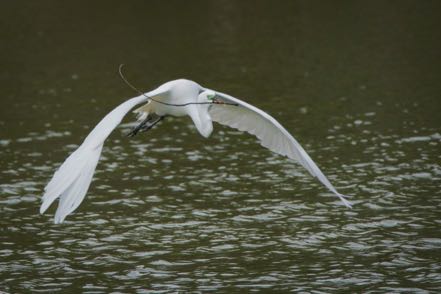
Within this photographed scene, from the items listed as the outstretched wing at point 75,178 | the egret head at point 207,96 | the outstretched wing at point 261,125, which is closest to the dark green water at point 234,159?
the outstretched wing at point 261,125

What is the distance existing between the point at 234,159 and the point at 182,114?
16.9 ft

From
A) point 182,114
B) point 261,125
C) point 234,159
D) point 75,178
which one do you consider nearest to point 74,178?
point 75,178

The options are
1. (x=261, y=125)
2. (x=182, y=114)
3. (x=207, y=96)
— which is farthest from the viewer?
(x=261, y=125)

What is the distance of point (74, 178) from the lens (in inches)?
355

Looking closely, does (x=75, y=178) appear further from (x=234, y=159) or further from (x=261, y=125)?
(x=234, y=159)

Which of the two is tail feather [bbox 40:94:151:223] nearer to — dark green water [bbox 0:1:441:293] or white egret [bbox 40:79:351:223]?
white egret [bbox 40:79:351:223]

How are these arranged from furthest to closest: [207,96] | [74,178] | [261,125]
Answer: [261,125], [207,96], [74,178]

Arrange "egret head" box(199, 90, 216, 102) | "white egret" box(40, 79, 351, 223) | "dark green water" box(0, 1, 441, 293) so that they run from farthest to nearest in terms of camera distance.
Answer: "dark green water" box(0, 1, 441, 293) < "egret head" box(199, 90, 216, 102) < "white egret" box(40, 79, 351, 223)

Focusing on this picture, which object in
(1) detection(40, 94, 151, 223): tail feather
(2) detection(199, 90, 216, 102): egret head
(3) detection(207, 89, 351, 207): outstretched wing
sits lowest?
(1) detection(40, 94, 151, 223): tail feather

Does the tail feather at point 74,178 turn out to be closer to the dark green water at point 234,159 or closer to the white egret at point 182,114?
the white egret at point 182,114

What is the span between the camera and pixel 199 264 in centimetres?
1182

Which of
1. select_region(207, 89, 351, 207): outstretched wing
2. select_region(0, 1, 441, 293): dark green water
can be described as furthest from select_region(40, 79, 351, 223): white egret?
select_region(0, 1, 441, 293): dark green water

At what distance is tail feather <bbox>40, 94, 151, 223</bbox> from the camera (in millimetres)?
A: 8789

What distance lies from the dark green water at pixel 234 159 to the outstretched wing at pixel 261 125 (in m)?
1.46
